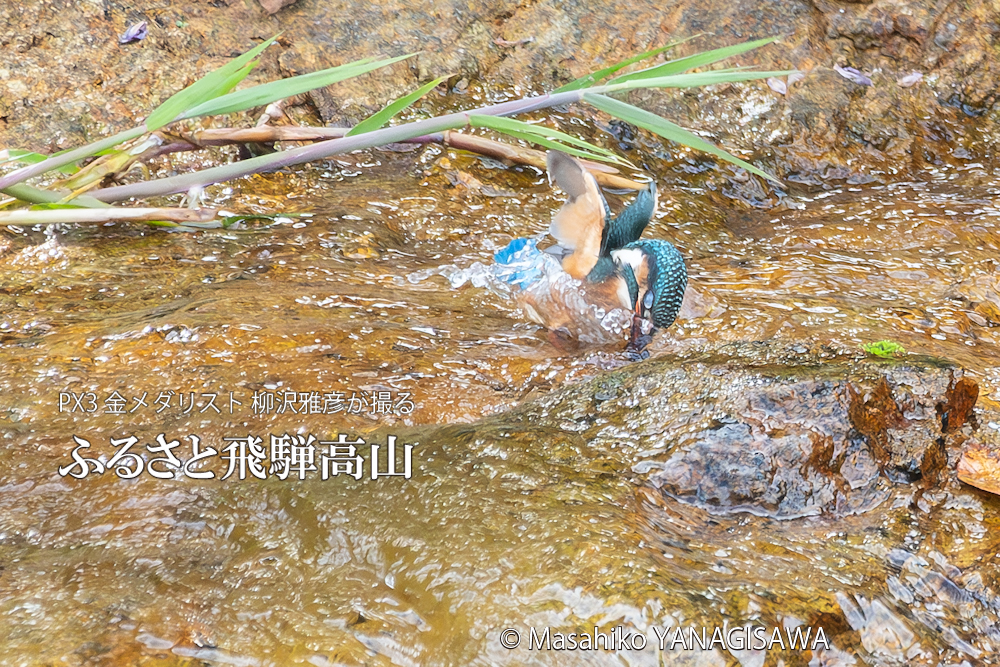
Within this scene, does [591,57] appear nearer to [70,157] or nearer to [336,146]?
[336,146]

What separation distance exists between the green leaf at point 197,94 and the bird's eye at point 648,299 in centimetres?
148

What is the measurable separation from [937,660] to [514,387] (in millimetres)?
1496

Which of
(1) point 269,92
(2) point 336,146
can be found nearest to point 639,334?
(2) point 336,146

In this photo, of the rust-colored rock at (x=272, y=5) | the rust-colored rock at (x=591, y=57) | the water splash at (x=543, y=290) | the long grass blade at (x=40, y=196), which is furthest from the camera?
the rust-colored rock at (x=272, y=5)

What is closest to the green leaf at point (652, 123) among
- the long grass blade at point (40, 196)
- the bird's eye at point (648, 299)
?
the bird's eye at point (648, 299)

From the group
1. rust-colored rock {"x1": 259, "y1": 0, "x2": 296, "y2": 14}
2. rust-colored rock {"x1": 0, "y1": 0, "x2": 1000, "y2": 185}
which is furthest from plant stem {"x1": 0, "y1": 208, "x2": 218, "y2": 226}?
rust-colored rock {"x1": 259, "y1": 0, "x2": 296, "y2": 14}

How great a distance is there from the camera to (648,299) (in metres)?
2.89

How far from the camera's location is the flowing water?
181 centimetres

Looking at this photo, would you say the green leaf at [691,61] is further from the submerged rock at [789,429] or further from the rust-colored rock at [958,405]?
the rust-colored rock at [958,405]

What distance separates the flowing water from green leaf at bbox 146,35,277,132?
2.30 ft

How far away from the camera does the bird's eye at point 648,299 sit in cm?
288

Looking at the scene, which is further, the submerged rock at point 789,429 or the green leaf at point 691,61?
the green leaf at point 691,61

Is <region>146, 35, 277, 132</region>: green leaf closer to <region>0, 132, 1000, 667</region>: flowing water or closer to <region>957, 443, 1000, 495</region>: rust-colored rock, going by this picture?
<region>0, 132, 1000, 667</region>: flowing water

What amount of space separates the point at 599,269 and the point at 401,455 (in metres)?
1.12
